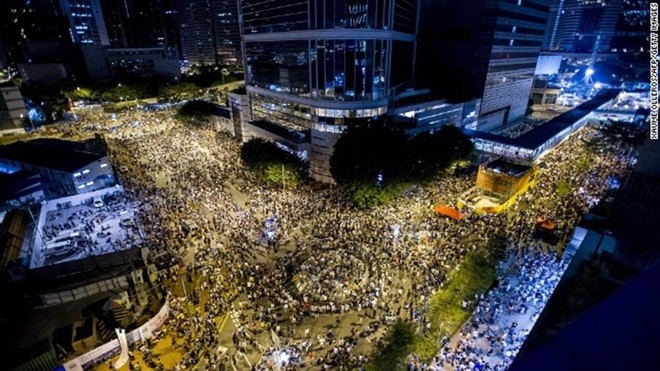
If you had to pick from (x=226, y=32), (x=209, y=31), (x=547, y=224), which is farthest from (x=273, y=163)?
(x=209, y=31)

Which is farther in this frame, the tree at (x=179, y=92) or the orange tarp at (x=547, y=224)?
the tree at (x=179, y=92)

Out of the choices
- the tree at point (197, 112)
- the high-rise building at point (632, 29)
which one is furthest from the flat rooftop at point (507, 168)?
the high-rise building at point (632, 29)

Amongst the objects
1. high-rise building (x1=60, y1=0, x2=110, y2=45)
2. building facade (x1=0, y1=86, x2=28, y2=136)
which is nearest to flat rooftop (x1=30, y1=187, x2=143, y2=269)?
Result: building facade (x1=0, y1=86, x2=28, y2=136)

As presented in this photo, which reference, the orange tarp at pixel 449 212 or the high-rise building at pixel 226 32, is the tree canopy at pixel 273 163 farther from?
the high-rise building at pixel 226 32

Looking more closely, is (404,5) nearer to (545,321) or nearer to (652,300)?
(545,321)

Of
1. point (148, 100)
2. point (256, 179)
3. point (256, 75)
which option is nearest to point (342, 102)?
point (256, 179)

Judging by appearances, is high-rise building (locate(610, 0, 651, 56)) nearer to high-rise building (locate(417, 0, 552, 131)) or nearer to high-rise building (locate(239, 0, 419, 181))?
high-rise building (locate(417, 0, 552, 131))

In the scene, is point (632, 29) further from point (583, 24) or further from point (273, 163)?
point (273, 163)
